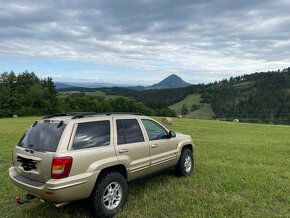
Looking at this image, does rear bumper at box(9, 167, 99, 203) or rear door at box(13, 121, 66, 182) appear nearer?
rear bumper at box(9, 167, 99, 203)

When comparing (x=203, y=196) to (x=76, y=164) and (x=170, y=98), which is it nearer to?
(x=76, y=164)

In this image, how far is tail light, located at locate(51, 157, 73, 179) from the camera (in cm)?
500

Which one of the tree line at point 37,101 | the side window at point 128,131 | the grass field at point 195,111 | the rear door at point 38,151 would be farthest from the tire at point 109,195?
the grass field at point 195,111

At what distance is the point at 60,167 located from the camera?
5000 mm

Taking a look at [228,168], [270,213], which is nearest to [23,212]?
[270,213]

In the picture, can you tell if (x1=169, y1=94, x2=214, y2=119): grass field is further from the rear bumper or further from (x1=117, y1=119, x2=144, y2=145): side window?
the rear bumper

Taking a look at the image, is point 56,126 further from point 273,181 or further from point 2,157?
point 2,157

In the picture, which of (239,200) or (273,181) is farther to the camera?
(273,181)

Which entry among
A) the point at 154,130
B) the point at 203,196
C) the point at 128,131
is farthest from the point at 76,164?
the point at 203,196

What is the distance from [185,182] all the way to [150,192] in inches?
48.3

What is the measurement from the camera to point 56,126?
554 cm

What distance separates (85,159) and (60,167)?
464 mm

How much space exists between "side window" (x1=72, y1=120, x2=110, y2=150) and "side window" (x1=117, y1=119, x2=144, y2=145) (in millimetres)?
319

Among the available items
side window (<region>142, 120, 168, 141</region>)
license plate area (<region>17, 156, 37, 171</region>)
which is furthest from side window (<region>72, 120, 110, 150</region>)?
side window (<region>142, 120, 168, 141</region>)
